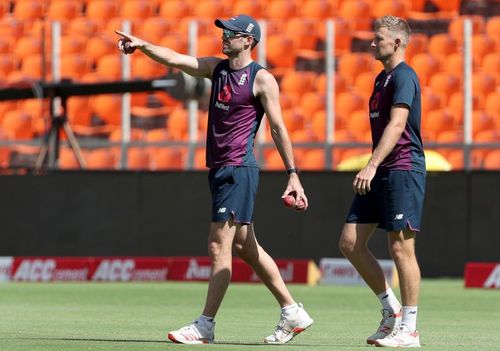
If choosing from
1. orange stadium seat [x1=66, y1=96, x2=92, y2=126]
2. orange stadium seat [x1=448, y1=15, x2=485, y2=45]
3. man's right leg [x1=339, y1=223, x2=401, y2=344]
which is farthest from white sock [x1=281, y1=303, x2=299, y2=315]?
orange stadium seat [x1=66, y1=96, x2=92, y2=126]

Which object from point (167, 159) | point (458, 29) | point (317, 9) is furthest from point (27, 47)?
point (458, 29)

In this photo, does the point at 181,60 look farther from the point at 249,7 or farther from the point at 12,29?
the point at 249,7

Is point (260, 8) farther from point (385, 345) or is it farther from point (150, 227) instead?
point (385, 345)

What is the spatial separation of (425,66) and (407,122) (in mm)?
11381

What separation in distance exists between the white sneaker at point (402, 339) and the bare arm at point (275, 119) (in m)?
1.06

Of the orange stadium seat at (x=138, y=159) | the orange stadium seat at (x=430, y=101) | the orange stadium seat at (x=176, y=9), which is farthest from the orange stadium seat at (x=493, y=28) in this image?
the orange stadium seat at (x=176, y=9)

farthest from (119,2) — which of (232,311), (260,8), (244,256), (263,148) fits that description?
(244,256)

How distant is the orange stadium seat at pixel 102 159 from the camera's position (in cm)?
1944

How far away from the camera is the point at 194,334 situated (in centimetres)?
908

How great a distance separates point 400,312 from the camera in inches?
370

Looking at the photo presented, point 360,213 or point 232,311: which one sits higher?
point 360,213

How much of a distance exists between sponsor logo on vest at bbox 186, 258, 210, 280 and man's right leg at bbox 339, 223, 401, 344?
847 cm

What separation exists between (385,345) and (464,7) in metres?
15.1

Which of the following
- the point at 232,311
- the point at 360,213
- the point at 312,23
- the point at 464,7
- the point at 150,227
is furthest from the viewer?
the point at 464,7
